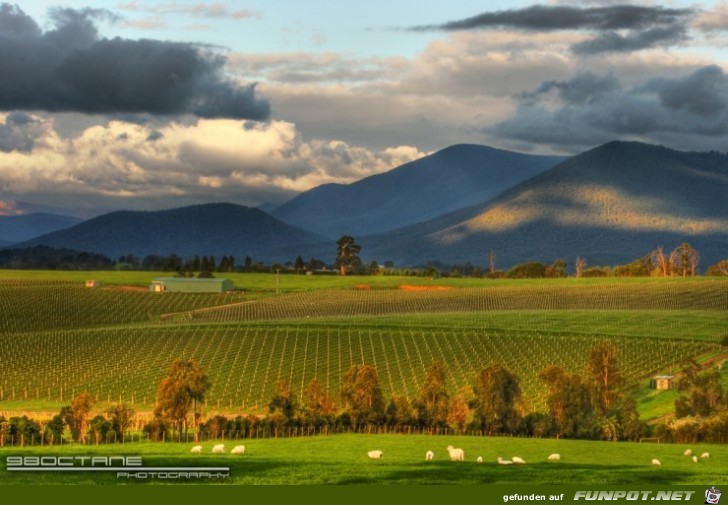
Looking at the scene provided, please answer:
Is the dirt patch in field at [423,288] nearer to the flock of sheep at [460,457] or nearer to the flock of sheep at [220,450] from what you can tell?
the flock of sheep at [460,457]

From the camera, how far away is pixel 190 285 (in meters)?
182

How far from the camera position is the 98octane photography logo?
109 feet

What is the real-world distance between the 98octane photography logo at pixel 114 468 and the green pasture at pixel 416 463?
40 centimetres

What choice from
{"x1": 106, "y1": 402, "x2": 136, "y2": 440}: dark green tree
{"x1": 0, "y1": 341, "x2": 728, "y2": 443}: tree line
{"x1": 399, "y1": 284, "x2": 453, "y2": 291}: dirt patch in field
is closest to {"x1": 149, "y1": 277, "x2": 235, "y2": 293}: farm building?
{"x1": 399, "y1": 284, "x2": 453, "y2": 291}: dirt patch in field

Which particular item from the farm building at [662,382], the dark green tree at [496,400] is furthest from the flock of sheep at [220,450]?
the farm building at [662,382]

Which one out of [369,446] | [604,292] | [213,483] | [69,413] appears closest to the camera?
[213,483]

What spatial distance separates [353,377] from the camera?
68562mm

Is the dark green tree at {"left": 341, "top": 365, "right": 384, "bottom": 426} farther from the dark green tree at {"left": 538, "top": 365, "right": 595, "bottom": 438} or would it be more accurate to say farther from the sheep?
the sheep

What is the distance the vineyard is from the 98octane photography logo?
42.7 metres

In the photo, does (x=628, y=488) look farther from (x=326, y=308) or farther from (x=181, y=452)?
(x=326, y=308)

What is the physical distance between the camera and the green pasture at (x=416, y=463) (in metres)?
33.9

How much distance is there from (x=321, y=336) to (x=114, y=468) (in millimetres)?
80759

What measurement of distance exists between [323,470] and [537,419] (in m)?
30.0

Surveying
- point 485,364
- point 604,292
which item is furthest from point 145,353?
point 604,292
